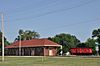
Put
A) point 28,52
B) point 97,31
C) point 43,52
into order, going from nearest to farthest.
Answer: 1. point 43,52
2. point 28,52
3. point 97,31

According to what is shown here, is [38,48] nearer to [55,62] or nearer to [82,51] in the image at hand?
[82,51]

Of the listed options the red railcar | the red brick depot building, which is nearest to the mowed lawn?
the red railcar

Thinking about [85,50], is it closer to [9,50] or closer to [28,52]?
[28,52]

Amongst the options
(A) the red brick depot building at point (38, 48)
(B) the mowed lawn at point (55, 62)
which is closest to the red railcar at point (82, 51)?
(A) the red brick depot building at point (38, 48)

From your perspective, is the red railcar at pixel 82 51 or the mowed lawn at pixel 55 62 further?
the red railcar at pixel 82 51

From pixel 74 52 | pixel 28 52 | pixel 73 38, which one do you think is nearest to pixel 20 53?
pixel 28 52

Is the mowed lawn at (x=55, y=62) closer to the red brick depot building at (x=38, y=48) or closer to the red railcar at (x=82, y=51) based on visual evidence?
the red railcar at (x=82, y=51)

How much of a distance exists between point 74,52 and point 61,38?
217 feet

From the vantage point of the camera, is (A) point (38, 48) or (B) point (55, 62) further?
(A) point (38, 48)

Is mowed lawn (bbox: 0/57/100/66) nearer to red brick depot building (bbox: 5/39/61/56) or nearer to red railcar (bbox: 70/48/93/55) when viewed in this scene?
red railcar (bbox: 70/48/93/55)

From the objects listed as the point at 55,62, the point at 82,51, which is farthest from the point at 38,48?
the point at 55,62

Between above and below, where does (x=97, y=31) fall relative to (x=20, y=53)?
above

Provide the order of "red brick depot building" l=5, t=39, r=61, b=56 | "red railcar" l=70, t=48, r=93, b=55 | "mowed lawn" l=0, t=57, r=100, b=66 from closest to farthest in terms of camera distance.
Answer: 1. "mowed lawn" l=0, t=57, r=100, b=66
2. "red railcar" l=70, t=48, r=93, b=55
3. "red brick depot building" l=5, t=39, r=61, b=56

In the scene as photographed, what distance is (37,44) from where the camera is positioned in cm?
10094
